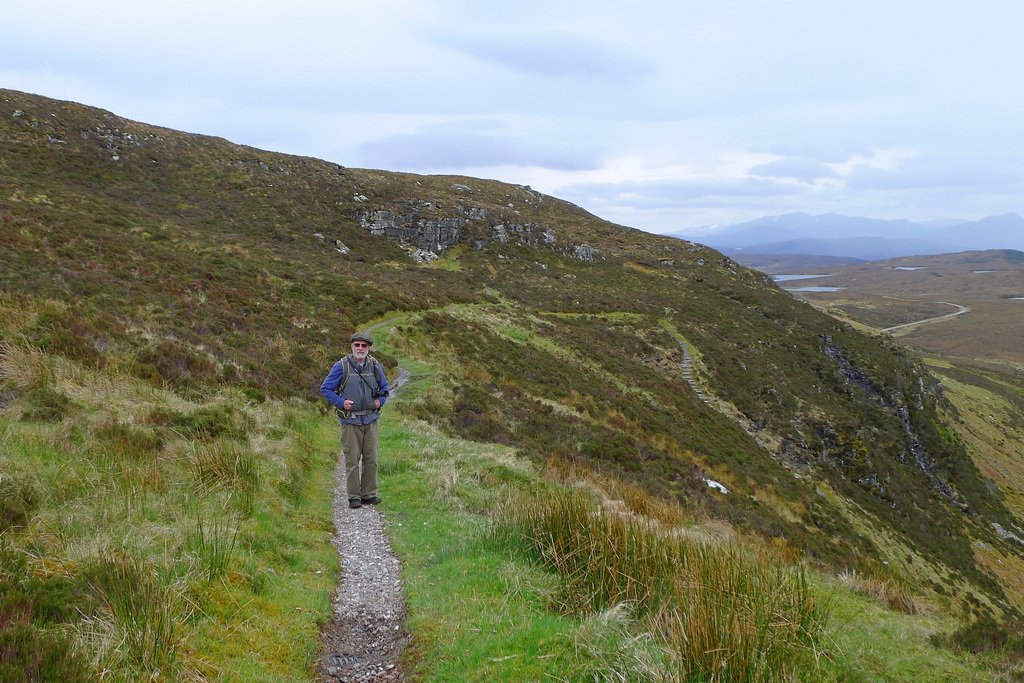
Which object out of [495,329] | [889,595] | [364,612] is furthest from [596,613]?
[495,329]

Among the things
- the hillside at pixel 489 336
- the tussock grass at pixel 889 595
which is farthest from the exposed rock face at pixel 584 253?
the tussock grass at pixel 889 595

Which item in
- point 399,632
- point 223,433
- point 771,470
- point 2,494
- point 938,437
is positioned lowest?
point 938,437

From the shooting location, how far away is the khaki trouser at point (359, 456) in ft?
27.5

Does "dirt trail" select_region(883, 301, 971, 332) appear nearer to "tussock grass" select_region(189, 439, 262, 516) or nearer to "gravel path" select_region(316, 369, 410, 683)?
"gravel path" select_region(316, 369, 410, 683)

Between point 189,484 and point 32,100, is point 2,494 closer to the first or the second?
point 189,484

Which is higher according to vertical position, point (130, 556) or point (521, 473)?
point (130, 556)

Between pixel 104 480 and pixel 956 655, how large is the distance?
423 inches

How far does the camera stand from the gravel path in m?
4.48

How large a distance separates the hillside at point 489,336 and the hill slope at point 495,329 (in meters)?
0.18

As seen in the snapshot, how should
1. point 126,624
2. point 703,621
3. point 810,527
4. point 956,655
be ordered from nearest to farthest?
point 126,624, point 703,621, point 956,655, point 810,527

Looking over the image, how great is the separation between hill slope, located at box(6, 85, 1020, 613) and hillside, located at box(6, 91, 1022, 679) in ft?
0.59

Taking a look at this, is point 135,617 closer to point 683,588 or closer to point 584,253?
point 683,588

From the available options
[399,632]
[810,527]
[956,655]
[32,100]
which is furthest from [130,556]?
[32,100]

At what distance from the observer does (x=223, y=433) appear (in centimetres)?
870
